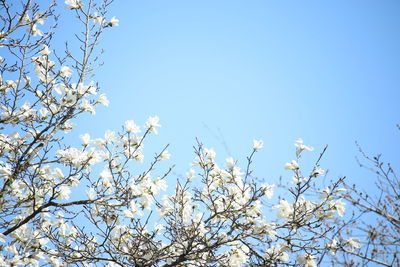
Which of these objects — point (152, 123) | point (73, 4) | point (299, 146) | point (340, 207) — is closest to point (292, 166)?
point (299, 146)

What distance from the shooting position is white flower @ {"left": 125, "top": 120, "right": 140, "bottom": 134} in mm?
4016

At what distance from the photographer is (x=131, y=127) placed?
4.04m

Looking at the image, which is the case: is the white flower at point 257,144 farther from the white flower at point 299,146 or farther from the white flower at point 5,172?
the white flower at point 5,172

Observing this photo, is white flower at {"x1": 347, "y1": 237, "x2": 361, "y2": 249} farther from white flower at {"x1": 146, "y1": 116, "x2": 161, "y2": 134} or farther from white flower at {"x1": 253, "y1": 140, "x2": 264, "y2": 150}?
white flower at {"x1": 146, "y1": 116, "x2": 161, "y2": 134}

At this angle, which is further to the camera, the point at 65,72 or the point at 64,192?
the point at 65,72

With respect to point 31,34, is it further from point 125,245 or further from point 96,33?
point 125,245

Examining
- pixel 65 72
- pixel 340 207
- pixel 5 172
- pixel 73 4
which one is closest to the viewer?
pixel 340 207

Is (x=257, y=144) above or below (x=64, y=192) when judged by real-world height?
above

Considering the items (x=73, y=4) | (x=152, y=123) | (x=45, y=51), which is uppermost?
(x=73, y=4)

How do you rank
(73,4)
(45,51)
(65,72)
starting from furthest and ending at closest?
(73,4) → (65,72) → (45,51)

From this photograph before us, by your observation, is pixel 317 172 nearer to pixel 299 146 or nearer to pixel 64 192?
pixel 299 146

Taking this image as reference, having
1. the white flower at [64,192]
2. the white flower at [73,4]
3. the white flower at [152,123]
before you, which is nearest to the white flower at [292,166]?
the white flower at [152,123]

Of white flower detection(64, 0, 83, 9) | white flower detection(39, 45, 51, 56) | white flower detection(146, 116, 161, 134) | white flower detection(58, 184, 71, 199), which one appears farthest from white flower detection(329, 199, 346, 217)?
white flower detection(64, 0, 83, 9)

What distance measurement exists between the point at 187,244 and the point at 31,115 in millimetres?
2894
